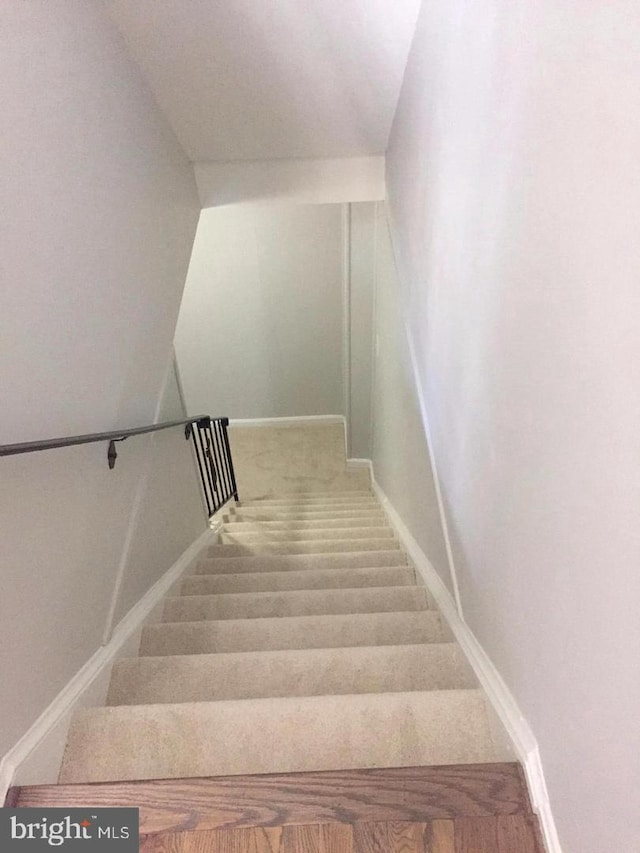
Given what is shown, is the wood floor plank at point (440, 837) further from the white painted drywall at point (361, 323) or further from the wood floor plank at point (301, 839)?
the white painted drywall at point (361, 323)

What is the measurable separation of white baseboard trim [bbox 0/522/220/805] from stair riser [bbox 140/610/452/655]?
119 millimetres

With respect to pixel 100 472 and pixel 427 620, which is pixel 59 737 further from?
pixel 427 620

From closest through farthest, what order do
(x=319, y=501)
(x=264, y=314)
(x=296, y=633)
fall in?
1. (x=296, y=633)
2. (x=319, y=501)
3. (x=264, y=314)

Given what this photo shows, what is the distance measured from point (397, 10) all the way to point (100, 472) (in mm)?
1919

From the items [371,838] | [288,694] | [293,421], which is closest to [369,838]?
[371,838]

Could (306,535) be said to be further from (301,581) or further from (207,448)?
(301,581)

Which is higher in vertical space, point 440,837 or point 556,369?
point 556,369

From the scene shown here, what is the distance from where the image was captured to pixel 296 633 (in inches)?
72.8

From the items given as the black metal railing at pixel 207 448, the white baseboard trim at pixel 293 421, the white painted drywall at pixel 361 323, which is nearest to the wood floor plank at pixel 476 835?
the black metal railing at pixel 207 448

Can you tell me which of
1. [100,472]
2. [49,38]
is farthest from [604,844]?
[49,38]

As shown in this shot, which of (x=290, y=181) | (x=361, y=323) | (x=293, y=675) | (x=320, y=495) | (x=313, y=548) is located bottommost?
(x=293, y=675)

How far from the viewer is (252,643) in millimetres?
1865

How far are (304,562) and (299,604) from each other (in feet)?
2.20

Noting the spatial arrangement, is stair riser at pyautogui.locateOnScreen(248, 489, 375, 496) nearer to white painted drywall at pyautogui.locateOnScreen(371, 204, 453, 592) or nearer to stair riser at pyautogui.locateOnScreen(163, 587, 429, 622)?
white painted drywall at pyautogui.locateOnScreen(371, 204, 453, 592)
